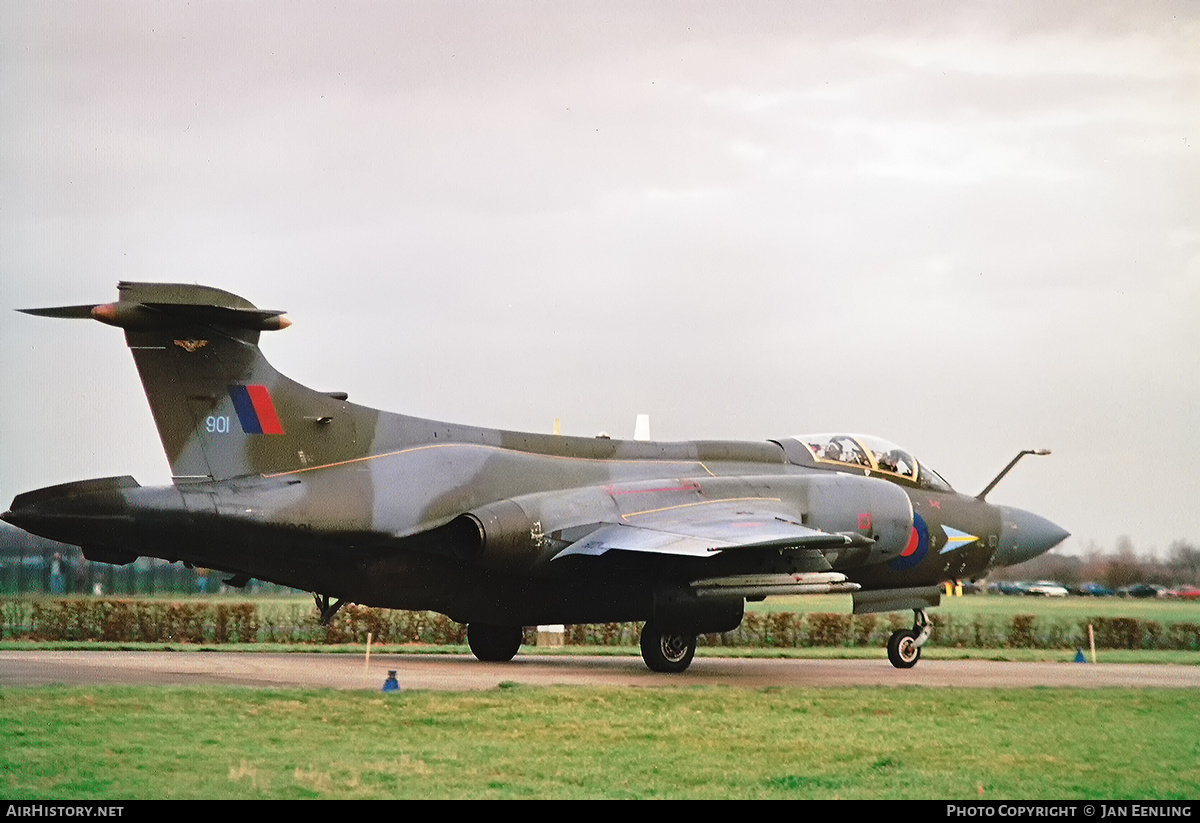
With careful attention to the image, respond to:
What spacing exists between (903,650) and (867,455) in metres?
3.17

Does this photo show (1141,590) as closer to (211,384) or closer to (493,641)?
(493,641)

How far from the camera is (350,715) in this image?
12.3 metres

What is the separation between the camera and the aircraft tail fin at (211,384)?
1605 centimetres

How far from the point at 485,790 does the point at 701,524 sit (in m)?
9.31

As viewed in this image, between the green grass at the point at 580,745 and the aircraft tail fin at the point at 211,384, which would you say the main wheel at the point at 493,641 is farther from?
the green grass at the point at 580,745

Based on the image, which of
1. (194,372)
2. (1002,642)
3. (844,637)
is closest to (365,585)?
(194,372)

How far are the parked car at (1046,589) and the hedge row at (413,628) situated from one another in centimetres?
524

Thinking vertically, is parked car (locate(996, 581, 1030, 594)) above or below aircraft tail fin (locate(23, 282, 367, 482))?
below

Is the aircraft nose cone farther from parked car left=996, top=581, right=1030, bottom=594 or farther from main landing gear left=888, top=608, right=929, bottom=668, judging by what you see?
parked car left=996, top=581, right=1030, bottom=594

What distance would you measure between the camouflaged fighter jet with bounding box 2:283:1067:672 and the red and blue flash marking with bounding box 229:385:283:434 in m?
0.02

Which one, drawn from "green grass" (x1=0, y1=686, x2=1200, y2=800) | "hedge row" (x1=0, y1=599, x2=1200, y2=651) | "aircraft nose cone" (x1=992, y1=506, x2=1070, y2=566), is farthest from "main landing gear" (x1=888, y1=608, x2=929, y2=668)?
"green grass" (x1=0, y1=686, x2=1200, y2=800)

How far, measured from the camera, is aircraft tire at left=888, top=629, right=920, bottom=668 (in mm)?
19938

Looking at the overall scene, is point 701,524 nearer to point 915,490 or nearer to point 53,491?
point 915,490

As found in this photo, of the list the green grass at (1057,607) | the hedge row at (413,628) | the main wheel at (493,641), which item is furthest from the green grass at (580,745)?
the green grass at (1057,607)
